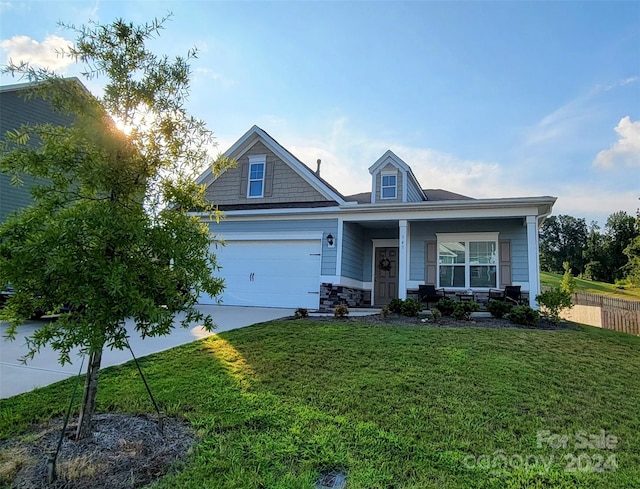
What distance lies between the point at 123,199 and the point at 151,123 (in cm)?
75

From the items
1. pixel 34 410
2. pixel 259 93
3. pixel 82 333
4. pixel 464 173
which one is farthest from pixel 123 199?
pixel 464 173

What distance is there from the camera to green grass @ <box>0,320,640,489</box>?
2.59 m

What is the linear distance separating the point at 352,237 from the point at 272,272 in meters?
2.75

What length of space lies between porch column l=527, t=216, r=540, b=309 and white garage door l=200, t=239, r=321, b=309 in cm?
571

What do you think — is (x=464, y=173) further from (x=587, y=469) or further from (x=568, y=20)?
(x=587, y=469)

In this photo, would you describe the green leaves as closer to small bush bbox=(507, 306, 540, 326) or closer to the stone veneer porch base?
small bush bbox=(507, 306, 540, 326)

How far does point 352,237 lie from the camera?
464 inches

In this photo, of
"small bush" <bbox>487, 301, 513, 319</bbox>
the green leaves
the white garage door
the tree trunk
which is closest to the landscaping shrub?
"small bush" <bbox>487, 301, 513, 319</bbox>

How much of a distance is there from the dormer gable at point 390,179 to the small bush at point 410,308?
13.5 ft

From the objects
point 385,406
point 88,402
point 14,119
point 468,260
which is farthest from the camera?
point 14,119

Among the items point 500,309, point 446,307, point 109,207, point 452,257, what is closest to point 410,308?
point 446,307

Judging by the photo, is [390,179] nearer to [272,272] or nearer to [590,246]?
[272,272]

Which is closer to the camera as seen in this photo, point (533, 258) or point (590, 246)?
point (533, 258)

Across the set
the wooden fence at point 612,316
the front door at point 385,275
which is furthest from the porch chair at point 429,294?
the wooden fence at point 612,316
